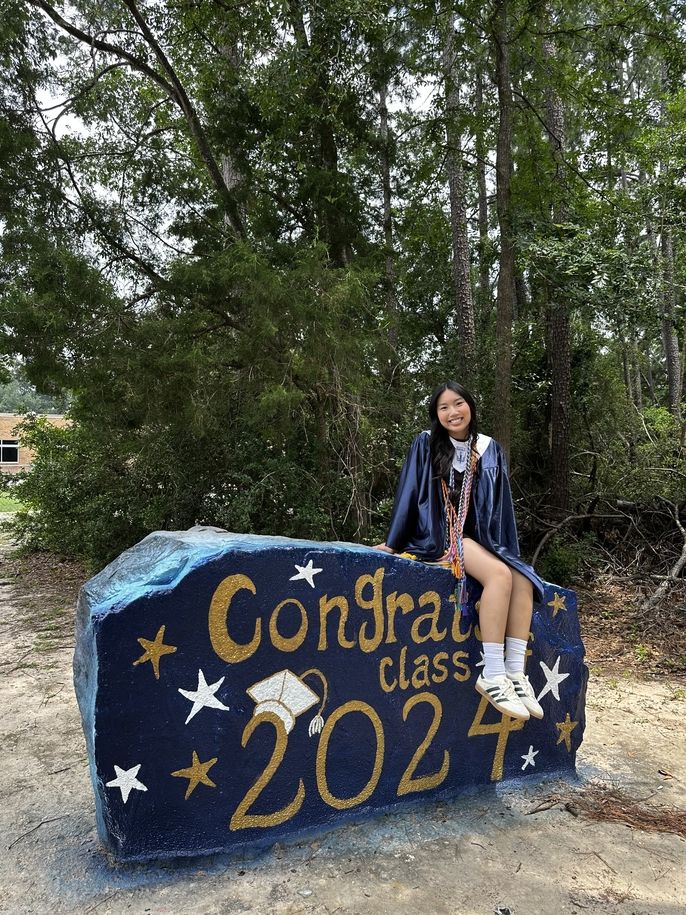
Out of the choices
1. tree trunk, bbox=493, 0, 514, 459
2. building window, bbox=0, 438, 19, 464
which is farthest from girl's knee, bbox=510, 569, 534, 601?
building window, bbox=0, 438, 19, 464

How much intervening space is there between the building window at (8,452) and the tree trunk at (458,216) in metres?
28.7

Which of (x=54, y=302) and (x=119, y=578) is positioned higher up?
(x=54, y=302)

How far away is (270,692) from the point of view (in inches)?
104

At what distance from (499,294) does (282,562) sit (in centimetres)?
637

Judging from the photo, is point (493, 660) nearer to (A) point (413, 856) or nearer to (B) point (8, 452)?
(A) point (413, 856)

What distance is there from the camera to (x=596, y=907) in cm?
235

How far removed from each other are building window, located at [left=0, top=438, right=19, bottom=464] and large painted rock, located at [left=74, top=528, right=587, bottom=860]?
3374 cm

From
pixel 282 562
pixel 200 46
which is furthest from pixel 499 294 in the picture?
pixel 282 562

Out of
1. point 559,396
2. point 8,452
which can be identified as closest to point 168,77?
point 559,396

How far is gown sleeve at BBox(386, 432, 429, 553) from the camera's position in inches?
131

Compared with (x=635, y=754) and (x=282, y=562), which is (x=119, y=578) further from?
(x=635, y=754)

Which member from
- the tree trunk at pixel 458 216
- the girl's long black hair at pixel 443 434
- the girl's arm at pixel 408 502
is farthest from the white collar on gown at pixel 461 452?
the tree trunk at pixel 458 216

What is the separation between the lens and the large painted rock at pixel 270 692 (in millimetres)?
2432

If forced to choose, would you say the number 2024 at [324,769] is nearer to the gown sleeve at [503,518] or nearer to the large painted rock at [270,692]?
the large painted rock at [270,692]
